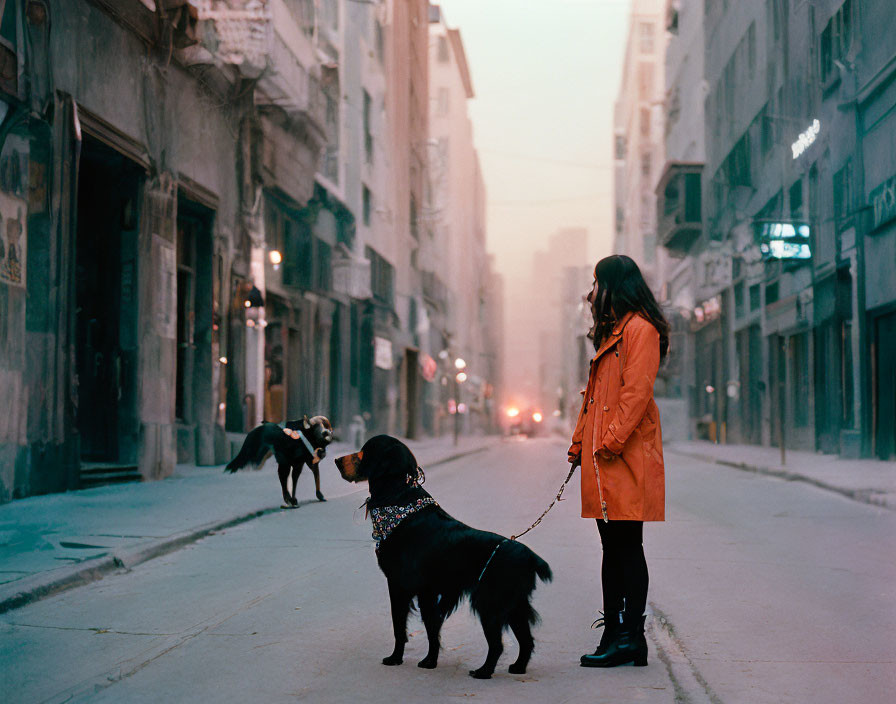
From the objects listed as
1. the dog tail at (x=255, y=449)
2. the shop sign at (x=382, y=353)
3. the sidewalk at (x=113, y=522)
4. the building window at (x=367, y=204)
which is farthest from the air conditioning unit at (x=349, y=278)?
the dog tail at (x=255, y=449)

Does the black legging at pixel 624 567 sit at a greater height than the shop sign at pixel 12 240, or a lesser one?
lesser

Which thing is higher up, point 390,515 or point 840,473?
point 390,515

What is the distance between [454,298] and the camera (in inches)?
3339

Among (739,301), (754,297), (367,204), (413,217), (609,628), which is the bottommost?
(609,628)

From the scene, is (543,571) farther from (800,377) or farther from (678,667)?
(800,377)

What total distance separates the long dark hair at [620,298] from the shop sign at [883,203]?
61.4 feet

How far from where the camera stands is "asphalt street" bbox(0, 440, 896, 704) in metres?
4.55

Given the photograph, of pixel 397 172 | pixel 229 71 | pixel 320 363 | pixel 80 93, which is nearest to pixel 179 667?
pixel 80 93

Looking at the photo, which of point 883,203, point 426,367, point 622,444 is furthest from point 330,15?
point 622,444

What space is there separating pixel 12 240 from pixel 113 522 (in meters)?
4.06

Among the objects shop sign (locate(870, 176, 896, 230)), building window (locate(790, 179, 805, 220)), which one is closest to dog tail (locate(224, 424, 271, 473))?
shop sign (locate(870, 176, 896, 230))

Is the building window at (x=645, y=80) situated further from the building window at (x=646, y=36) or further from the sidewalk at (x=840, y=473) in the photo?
the sidewalk at (x=840, y=473)

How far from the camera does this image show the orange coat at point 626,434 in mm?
4711

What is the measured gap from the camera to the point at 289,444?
1259 cm
